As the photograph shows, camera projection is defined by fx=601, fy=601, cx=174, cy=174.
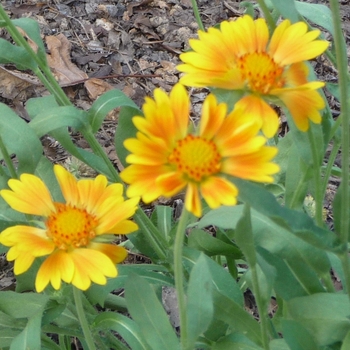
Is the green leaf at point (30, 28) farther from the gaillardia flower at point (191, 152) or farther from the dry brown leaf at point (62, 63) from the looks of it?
the dry brown leaf at point (62, 63)

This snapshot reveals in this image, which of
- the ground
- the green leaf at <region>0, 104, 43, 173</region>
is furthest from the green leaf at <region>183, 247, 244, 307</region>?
the ground

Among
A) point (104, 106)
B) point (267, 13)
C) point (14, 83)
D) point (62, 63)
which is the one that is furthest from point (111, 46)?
point (267, 13)

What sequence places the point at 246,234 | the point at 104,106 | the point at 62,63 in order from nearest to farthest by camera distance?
the point at 246,234, the point at 104,106, the point at 62,63

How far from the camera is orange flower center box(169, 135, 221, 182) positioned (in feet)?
2.49

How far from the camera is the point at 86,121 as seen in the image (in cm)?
126

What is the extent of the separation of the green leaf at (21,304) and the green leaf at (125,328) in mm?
129

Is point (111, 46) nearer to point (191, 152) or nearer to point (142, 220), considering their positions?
point (142, 220)

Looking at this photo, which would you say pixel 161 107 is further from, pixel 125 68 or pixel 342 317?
pixel 125 68

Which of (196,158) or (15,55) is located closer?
(196,158)

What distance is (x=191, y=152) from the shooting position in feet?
2.55

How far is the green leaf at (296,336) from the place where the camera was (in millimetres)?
976

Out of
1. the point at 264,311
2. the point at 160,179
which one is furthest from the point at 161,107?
the point at 264,311

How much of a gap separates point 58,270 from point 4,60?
0.60 metres

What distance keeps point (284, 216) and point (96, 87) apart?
183 centimetres
